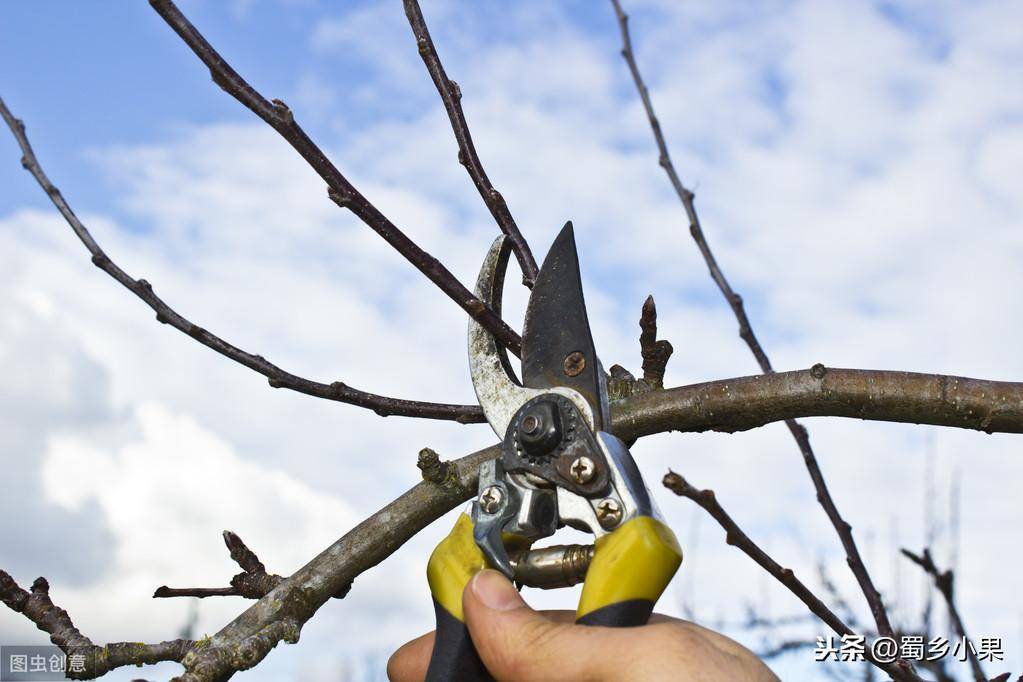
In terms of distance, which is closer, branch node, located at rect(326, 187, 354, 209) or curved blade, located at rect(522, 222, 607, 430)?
curved blade, located at rect(522, 222, 607, 430)

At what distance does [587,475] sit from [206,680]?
3.20 ft

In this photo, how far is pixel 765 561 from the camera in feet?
8.70

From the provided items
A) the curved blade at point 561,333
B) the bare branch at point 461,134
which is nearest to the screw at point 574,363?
the curved blade at point 561,333

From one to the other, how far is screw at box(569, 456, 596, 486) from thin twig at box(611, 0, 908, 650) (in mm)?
1323

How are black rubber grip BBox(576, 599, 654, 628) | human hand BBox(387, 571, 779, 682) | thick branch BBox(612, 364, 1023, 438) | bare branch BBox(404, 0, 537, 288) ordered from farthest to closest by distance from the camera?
bare branch BBox(404, 0, 537, 288)
thick branch BBox(612, 364, 1023, 438)
black rubber grip BBox(576, 599, 654, 628)
human hand BBox(387, 571, 779, 682)

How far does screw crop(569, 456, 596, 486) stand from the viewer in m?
1.98

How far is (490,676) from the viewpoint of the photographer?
1938mm

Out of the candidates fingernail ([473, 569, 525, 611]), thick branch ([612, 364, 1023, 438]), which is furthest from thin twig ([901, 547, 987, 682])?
fingernail ([473, 569, 525, 611])

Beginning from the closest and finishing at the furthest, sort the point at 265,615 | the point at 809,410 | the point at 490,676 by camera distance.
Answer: the point at 490,676
the point at 265,615
the point at 809,410

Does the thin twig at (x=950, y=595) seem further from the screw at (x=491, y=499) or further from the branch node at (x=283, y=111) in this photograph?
the branch node at (x=283, y=111)

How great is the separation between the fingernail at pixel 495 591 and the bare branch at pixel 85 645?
3.22 feet

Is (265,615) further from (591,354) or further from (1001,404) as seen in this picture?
(1001,404)

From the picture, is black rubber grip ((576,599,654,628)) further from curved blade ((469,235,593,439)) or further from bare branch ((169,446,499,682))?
bare branch ((169,446,499,682))

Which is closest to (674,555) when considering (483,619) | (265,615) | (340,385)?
(483,619)
